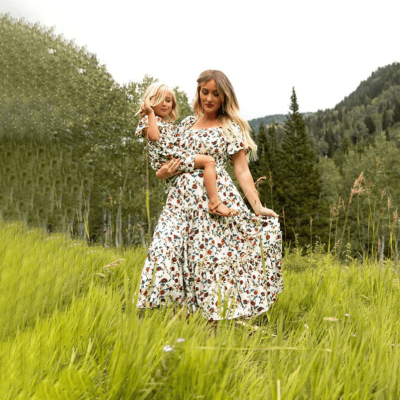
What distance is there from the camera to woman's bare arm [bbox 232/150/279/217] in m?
3.14

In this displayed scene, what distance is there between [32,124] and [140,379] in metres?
24.7

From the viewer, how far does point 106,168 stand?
2348 centimetres

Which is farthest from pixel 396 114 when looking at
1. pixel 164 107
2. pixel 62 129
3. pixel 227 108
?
pixel 164 107

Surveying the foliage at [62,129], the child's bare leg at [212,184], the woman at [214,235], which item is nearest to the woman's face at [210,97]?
the woman at [214,235]

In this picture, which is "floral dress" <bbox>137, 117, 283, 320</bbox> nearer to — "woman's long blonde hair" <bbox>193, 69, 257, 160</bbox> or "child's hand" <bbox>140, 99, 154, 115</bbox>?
"woman's long blonde hair" <bbox>193, 69, 257, 160</bbox>

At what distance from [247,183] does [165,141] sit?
31.7 inches

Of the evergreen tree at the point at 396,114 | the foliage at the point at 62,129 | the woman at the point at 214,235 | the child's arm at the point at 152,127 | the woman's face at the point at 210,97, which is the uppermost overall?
the evergreen tree at the point at 396,114

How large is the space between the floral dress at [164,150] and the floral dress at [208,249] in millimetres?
104

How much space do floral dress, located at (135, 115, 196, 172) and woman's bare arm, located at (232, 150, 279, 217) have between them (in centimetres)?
44

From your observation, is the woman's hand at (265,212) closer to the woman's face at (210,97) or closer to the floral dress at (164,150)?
the floral dress at (164,150)

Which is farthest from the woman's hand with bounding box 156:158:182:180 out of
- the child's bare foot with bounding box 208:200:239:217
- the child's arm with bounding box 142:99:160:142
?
the child's bare foot with bounding box 208:200:239:217

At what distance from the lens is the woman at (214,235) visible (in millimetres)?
2773

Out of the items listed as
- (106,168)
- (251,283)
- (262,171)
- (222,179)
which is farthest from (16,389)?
(262,171)

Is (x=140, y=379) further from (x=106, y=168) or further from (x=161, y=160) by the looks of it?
(x=106, y=168)
